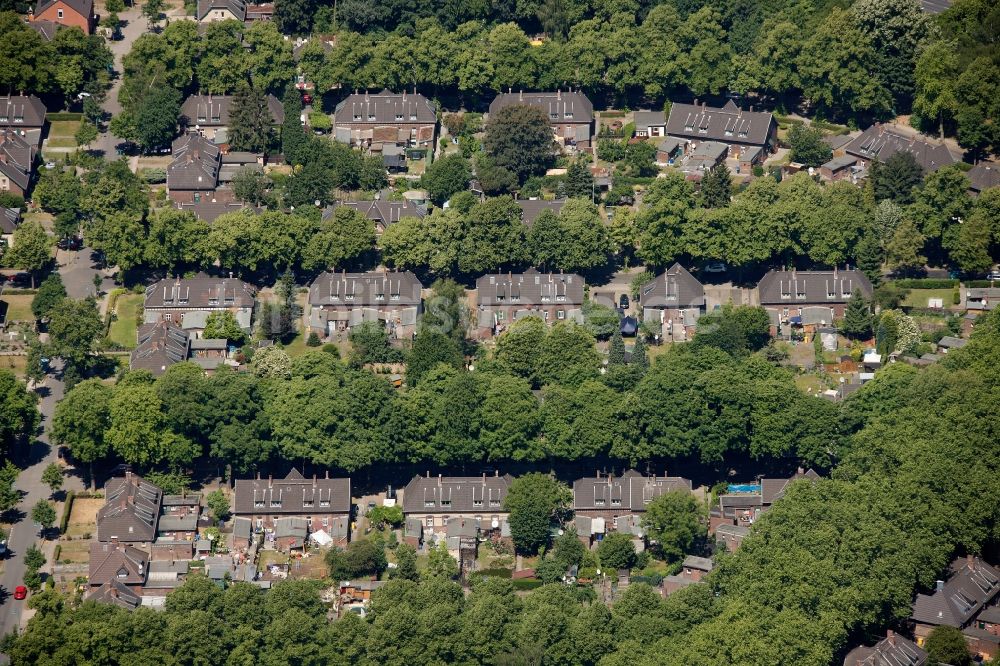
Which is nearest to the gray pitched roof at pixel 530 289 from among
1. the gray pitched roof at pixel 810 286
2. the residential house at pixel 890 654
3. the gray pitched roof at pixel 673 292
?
the gray pitched roof at pixel 673 292

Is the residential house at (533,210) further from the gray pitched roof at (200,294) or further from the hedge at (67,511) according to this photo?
the hedge at (67,511)

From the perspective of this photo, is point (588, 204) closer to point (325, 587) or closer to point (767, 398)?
point (767, 398)

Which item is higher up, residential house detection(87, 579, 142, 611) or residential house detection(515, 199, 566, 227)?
residential house detection(515, 199, 566, 227)

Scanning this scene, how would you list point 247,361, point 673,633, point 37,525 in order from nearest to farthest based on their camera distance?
1. point 673,633
2. point 37,525
3. point 247,361

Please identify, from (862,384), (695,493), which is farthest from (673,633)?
(862,384)

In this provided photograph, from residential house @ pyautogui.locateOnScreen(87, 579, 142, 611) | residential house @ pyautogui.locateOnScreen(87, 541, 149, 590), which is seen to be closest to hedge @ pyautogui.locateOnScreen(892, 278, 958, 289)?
Result: residential house @ pyautogui.locateOnScreen(87, 541, 149, 590)

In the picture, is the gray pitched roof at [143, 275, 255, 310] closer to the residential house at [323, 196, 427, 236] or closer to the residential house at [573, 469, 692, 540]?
the residential house at [323, 196, 427, 236]

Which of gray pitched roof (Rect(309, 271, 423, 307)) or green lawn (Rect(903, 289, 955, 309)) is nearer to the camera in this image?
gray pitched roof (Rect(309, 271, 423, 307))
